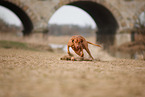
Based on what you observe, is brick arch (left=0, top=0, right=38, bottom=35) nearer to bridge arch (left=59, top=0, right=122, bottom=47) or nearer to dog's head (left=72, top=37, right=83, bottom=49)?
bridge arch (left=59, top=0, right=122, bottom=47)

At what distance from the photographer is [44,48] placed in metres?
9.25

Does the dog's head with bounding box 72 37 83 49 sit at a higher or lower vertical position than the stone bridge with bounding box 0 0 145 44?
lower

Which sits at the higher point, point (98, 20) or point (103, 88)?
point (98, 20)

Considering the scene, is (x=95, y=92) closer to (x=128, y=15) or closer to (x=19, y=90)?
(x=19, y=90)

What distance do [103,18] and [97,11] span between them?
915mm

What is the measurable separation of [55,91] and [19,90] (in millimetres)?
383

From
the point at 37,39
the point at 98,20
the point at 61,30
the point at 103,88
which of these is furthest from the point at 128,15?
the point at 61,30

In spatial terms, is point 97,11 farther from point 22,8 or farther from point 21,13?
point 22,8

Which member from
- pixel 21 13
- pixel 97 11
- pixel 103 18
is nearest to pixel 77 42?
pixel 21 13

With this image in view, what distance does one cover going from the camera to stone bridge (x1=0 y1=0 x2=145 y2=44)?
1005 centimetres

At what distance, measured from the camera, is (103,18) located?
1393 centimetres

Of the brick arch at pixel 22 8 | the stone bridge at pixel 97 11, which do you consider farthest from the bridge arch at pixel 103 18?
the brick arch at pixel 22 8

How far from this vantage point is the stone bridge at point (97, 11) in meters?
10.1

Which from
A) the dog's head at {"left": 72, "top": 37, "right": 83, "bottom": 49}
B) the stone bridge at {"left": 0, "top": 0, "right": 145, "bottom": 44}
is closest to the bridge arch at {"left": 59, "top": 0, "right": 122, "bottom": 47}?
the stone bridge at {"left": 0, "top": 0, "right": 145, "bottom": 44}
